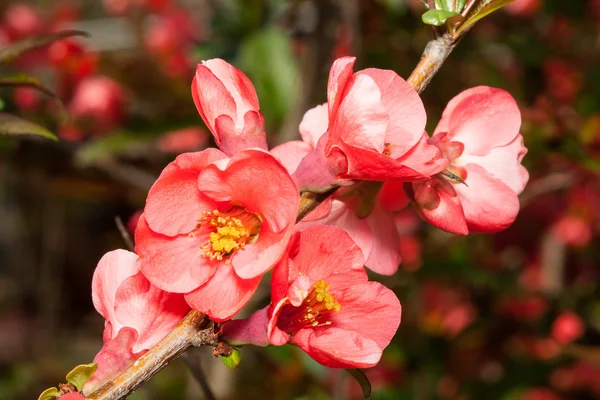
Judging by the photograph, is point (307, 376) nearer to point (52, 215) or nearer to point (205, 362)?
point (205, 362)

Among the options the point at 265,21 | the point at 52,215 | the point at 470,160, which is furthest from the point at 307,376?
the point at 52,215

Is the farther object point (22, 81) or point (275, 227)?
point (22, 81)

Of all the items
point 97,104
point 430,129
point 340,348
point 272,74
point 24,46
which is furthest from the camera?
point 97,104

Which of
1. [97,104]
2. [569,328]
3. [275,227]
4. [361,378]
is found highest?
[275,227]

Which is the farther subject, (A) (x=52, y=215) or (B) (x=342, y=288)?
(A) (x=52, y=215)

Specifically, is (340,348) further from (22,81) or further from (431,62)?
(22,81)

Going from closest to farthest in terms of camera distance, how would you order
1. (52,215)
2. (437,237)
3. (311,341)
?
(311,341), (437,237), (52,215)

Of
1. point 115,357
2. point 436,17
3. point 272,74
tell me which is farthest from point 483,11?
point 272,74

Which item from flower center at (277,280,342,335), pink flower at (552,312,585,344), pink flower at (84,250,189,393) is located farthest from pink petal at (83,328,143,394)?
pink flower at (552,312,585,344)
